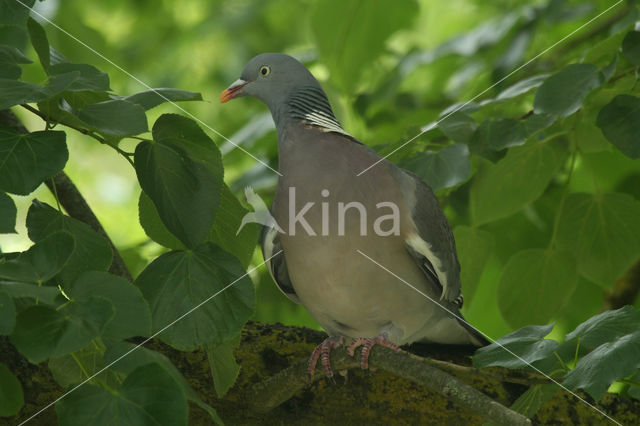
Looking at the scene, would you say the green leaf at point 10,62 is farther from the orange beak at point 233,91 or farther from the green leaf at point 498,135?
the green leaf at point 498,135

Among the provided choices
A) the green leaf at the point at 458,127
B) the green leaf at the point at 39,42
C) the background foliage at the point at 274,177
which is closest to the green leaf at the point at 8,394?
the background foliage at the point at 274,177

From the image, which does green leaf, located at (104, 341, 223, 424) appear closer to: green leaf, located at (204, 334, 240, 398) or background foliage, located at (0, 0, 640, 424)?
background foliage, located at (0, 0, 640, 424)

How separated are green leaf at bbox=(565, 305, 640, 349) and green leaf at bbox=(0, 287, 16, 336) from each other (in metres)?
1.01

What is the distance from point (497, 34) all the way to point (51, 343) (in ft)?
7.26

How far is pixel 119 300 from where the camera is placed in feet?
3.72

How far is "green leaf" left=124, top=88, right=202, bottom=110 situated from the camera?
4.66 feet

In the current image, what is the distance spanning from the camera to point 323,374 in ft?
5.61

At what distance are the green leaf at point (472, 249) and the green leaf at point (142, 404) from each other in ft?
4.16

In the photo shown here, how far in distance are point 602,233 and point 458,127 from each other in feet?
1.94

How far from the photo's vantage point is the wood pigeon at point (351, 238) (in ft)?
6.11

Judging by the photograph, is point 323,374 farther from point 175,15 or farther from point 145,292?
point 175,15

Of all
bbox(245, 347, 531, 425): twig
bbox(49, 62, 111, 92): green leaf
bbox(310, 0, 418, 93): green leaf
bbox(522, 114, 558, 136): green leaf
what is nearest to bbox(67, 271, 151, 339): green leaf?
bbox(49, 62, 111, 92): green leaf

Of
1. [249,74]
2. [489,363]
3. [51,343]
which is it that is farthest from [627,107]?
[51,343]

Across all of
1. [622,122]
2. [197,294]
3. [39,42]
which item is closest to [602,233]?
[622,122]
